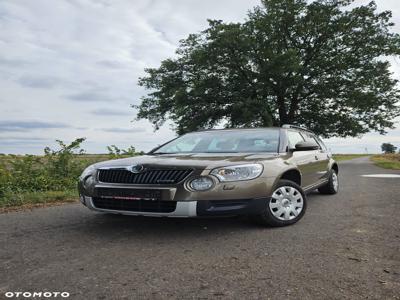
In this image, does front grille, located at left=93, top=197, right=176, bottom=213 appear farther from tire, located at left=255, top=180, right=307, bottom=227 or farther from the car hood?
tire, located at left=255, top=180, right=307, bottom=227

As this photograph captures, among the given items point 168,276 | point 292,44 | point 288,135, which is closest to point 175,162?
point 168,276

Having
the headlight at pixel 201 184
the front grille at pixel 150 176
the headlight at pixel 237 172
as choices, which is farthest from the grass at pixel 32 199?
the headlight at pixel 237 172

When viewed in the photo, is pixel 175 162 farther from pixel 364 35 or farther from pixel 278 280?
pixel 364 35

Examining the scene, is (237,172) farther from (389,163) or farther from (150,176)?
(389,163)

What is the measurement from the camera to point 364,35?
2573 cm

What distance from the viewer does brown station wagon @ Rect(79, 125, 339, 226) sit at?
3.78m

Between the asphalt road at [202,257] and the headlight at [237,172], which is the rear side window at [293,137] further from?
the headlight at [237,172]

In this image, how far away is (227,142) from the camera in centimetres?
530

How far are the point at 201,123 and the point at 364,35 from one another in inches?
534

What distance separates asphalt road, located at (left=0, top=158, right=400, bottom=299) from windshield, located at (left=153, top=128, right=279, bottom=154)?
1.03m

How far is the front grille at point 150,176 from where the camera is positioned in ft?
12.6

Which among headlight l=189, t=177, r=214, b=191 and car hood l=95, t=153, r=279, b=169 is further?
car hood l=95, t=153, r=279, b=169

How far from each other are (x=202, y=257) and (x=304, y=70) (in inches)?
940

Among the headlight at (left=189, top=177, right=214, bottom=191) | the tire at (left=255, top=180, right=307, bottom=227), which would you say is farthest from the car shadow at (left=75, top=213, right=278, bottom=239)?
the headlight at (left=189, top=177, right=214, bottom=191)
